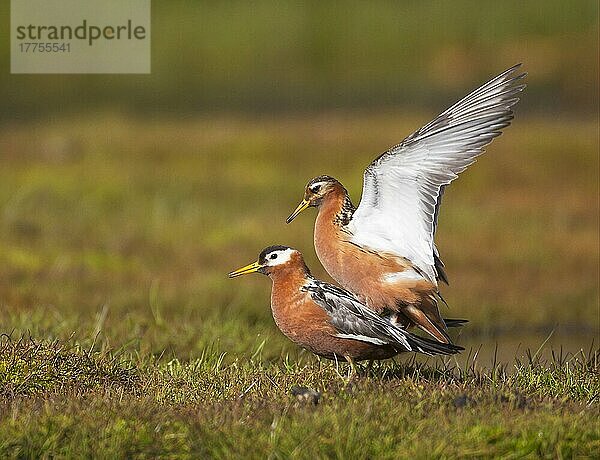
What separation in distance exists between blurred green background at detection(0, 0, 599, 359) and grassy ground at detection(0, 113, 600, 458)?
0.04 meters

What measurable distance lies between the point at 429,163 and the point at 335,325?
1.03 meters

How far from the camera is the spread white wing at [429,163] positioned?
281 inches

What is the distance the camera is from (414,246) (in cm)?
731

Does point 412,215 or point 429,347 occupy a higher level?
point 412,215

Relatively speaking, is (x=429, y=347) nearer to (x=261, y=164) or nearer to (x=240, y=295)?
(x=240, y=295)

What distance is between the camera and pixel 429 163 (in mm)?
7180

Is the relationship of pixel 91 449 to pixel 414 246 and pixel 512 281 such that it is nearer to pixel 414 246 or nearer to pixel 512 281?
pixel 414 246

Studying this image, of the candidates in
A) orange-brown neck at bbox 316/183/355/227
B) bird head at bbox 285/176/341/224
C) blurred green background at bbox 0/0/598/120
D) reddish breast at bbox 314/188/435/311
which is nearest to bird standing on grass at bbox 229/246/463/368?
reddish breast at bbox 314/188/435/311

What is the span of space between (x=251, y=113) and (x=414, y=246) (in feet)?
40.1

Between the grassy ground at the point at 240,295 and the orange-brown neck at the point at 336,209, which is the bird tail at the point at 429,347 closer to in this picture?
the grassy ground at the point at 240,295

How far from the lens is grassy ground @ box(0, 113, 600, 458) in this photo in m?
5.83

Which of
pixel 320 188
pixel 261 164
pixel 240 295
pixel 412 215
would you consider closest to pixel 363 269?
pixel 412 215

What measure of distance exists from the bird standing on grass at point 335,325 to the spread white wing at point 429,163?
1.50ft

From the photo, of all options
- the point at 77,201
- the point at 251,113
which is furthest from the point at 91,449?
the point at 251,113
